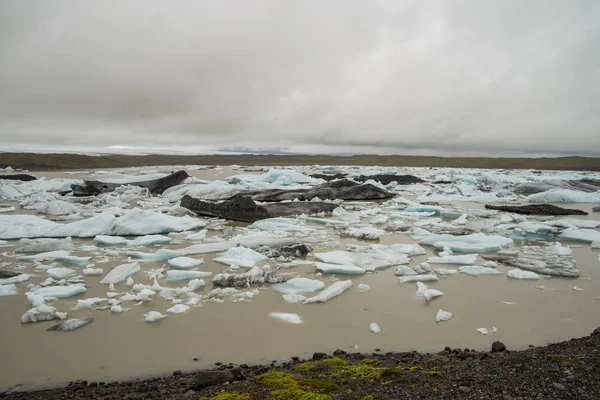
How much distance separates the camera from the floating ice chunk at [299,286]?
6008 mm

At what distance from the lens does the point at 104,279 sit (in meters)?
6.41

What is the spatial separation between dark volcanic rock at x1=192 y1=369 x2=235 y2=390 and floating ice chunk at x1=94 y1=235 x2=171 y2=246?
681 cm

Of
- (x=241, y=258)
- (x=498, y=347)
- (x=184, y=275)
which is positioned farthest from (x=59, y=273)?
(x=498, y=347)

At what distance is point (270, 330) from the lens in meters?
4.61

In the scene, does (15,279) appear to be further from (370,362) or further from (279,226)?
(279,226)

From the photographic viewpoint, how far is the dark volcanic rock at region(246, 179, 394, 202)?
59.2 feet

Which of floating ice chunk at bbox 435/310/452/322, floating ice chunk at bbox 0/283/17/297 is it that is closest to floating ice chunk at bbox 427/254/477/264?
floating ice chunk at bbox 435/310/452/322

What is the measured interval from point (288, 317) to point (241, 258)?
9.58 feet

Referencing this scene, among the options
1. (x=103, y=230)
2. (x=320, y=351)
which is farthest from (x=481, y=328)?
(x=103, y=230)

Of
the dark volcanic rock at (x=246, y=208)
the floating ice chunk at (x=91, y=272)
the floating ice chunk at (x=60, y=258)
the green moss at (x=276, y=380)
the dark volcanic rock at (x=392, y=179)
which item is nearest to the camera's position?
the green moss at (x=276, y=380)

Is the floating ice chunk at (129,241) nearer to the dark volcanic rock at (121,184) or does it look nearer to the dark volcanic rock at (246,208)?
the dark volcanic rock at (246,208)

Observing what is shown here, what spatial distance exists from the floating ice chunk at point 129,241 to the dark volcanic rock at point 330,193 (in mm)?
8066

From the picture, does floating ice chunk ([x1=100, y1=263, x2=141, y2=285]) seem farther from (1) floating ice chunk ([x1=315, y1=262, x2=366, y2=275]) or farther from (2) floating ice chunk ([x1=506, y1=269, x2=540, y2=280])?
(2) floating ice chunk ([x1=506, y1=269, x2=540, y2=280])

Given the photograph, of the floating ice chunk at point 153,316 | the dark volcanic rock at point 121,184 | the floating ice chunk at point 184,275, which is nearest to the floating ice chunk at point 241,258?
the floating ice chunk at point 184,275
